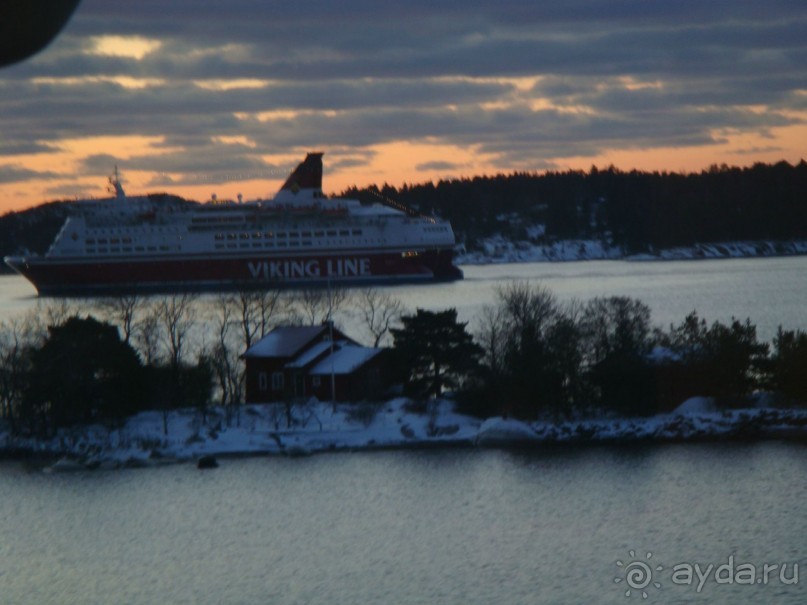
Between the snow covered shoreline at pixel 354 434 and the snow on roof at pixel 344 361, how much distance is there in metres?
0.96

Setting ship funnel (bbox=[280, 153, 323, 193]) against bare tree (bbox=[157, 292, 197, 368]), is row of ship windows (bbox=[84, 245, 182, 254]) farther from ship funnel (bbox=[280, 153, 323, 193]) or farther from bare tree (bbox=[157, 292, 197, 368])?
bare tree (bbox=[157, 292, 197, 368])

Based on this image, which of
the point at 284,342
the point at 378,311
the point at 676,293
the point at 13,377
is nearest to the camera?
the point at 13,377

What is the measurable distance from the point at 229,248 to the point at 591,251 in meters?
45.7

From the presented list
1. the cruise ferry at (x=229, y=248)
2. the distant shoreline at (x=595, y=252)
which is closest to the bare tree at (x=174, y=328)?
the cruise ferry at (x=229, y=248)

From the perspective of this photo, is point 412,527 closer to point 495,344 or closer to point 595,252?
point 495,344

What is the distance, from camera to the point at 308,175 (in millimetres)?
59000

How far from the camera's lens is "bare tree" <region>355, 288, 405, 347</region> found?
25328mm

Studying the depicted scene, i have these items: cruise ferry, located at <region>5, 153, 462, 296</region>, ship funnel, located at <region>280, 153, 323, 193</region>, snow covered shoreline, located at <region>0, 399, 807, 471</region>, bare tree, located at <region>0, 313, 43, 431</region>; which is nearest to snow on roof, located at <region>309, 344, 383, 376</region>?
snow covered shoreline, located at <region>0, 399, 807, 471</region>

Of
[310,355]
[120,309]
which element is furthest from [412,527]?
[120,309]

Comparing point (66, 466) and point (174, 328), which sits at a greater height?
point (174, 328)

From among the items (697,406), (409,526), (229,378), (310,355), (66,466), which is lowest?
(409,526)

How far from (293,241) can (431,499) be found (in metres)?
39.6

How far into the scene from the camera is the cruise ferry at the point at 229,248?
169 ft

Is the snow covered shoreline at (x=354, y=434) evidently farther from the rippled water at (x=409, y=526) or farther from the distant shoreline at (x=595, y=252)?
the distant shoreline at (x=595, y=252)
